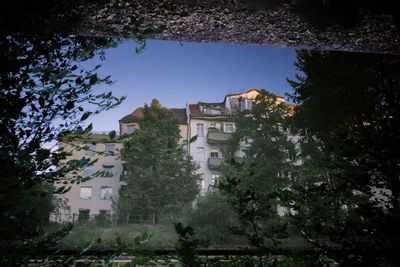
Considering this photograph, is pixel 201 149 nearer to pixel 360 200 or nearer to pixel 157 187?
pixel 157 187

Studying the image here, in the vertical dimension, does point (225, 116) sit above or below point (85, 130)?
above

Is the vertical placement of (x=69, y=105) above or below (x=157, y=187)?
above

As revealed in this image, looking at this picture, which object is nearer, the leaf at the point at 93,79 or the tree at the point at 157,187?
the leaf at the point at 93,79

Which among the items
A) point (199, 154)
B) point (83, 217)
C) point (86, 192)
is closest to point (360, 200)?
point (83, 217)

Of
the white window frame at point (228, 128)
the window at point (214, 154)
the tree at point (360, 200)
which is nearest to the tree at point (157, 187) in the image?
the window at point (214, 154)

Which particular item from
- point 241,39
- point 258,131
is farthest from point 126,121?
point 241,39

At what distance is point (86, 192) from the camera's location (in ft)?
107

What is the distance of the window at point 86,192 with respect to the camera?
32.2 meters

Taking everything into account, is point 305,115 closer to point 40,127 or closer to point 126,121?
point 40,127

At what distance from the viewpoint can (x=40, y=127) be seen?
136cm

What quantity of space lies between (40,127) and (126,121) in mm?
33872

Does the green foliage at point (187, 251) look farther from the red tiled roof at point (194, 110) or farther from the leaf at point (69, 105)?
the red tiled roof at point (194, 110)

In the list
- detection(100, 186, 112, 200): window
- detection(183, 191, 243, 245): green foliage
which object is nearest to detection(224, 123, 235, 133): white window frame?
detection(183, 191, 243, 245): green foliage

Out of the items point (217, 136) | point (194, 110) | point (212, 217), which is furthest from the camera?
point (194, 110)
